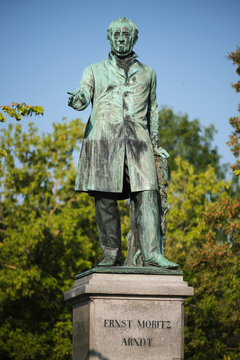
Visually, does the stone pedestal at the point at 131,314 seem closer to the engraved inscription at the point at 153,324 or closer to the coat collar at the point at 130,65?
the engraved inscription at the point at 153,324

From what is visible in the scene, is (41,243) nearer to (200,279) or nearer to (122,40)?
(200,279)

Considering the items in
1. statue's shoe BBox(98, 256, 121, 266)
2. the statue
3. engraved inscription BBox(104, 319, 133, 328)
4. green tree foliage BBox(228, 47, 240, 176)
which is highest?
green tree foliage BBox(228, 47, 240, 176)

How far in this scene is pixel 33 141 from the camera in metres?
37.3

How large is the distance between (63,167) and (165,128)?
16.0 m

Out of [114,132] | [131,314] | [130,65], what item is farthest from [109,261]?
[130,65]

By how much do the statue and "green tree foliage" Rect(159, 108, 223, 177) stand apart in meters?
39.3

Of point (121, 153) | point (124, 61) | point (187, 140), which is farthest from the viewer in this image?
point (187, 140)

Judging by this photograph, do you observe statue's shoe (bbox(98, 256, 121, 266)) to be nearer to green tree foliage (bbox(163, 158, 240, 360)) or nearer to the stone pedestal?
the stone pedestal

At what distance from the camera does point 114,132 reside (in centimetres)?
→ 1043

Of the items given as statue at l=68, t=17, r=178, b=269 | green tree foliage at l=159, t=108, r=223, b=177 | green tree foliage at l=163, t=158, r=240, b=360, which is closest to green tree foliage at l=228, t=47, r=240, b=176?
green tree foliage at l=163, t=158, r=240, b=360

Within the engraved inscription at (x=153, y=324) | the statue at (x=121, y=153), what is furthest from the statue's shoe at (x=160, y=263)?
the engraved inscription at (x=153, y=324)

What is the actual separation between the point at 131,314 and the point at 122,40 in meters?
3.53

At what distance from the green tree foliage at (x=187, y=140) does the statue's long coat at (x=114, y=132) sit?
3931 cm

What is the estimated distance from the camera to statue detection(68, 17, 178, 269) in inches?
407
